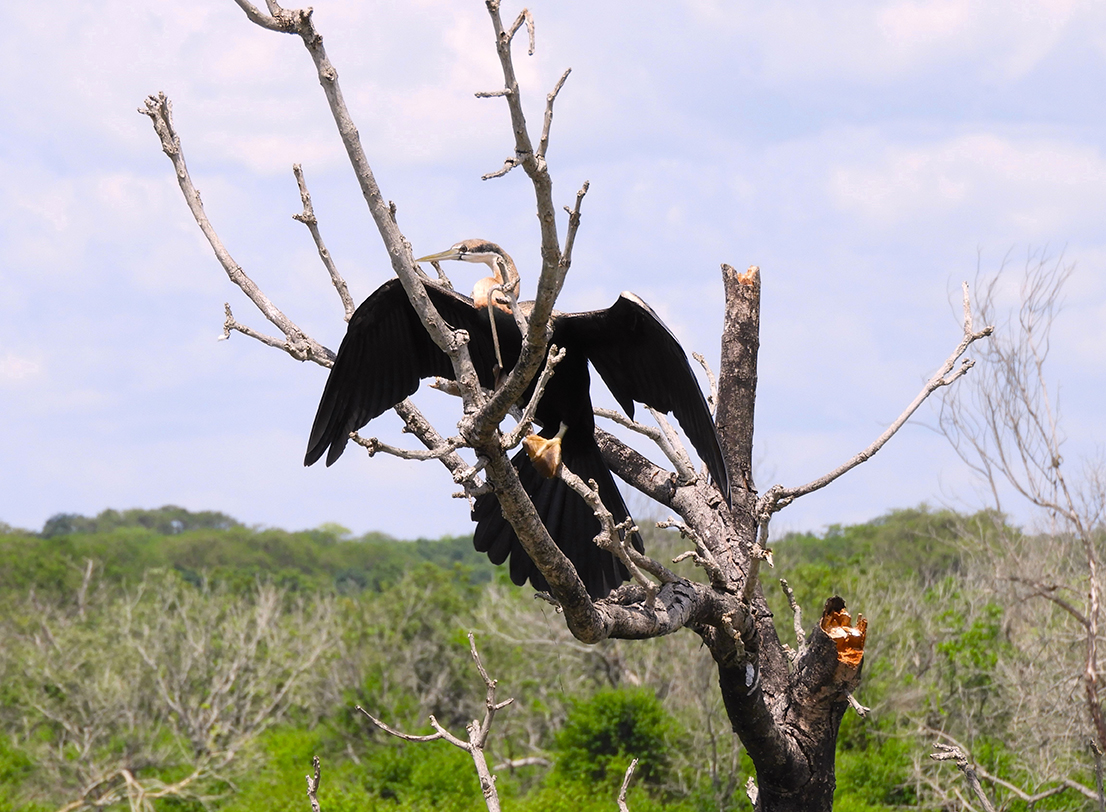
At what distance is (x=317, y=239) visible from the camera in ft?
11.3

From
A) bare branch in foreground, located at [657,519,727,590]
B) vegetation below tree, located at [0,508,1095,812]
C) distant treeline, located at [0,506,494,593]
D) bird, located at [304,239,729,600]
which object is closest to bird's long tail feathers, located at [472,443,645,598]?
bird, located at [304,239,729,600]

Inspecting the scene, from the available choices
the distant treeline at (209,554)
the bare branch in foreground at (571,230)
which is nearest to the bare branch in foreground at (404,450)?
the bare branch in foreground at (571,230)

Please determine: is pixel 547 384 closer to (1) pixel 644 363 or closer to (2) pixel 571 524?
(1) pixel 644 363

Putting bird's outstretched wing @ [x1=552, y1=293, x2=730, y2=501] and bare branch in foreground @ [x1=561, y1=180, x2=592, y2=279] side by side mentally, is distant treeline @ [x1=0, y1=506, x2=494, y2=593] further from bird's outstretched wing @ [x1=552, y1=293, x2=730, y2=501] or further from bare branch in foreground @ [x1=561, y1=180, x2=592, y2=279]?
bare branch in foreground @ [x1=561, y1=180, x2=592, y2=279]

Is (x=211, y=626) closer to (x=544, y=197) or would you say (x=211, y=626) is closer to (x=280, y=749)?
(x=280, y=749)

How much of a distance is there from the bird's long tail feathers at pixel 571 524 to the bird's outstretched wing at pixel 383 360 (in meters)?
0.38

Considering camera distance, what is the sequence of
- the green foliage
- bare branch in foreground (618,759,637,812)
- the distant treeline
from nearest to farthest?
1. bare branch in foreground (618,759,637,812)
2. the green foliage
3. the distant treeline

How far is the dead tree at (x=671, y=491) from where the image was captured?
183 centimetres

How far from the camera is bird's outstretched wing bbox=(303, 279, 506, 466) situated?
3223 millimetres

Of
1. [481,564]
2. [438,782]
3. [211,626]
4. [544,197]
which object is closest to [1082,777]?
[438,782]

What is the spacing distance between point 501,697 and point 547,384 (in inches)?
570

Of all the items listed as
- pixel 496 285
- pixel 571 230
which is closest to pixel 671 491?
pixel 496 285

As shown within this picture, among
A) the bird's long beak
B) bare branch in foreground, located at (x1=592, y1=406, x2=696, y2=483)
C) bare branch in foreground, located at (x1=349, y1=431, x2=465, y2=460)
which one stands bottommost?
bare branch in foreground, located at (x1=349, y1=431, x2=465, y2=460)

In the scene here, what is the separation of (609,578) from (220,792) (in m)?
12.5
